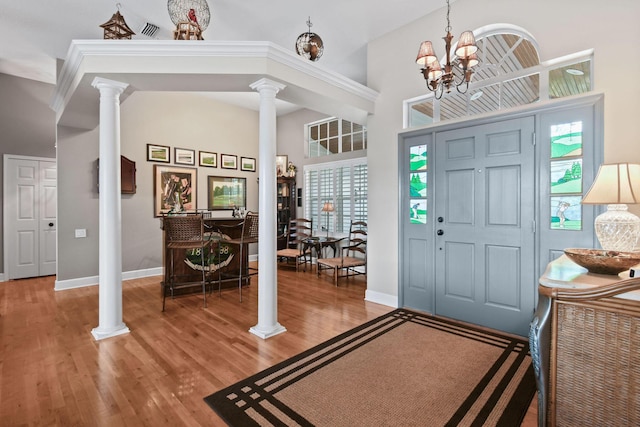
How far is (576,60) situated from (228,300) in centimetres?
469

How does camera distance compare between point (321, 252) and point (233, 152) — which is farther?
point (233, 152)

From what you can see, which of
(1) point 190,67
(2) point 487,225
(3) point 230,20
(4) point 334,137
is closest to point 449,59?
(2) point 487,225

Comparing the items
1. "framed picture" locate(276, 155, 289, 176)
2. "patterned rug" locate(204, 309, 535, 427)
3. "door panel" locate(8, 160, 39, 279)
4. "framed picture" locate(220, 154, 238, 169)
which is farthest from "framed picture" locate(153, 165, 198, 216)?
"patterned rug" locate(204, 309, 535, 427)

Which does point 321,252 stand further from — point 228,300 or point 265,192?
point 265,192

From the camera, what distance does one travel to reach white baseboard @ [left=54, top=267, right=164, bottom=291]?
4867 millimetres

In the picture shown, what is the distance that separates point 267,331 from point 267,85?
246cm

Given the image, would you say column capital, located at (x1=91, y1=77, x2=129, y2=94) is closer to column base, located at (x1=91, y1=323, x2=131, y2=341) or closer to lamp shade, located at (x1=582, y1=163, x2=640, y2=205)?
column base, located at (x1=91, y1=323, x2=131, y2=341)

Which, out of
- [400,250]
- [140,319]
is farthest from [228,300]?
[400,250]

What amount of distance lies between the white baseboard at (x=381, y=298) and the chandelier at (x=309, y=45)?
3.12 metres

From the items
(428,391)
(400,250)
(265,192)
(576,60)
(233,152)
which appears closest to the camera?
(428,391)

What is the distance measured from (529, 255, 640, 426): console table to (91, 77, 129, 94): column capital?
3.87 m

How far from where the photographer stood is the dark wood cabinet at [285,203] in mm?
7113

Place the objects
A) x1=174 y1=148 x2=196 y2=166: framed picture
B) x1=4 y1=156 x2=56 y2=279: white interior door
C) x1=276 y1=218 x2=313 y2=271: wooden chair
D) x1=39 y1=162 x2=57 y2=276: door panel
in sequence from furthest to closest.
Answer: x1=276 y1=218 x2=313 y2=271: wooden chair, x1=174 y1=148 x2=196 y2=166: framed picture, x1=39 y1=162 x2=57 y2=276: door panel, x1=4 y1=156 x2=56 y2=279: white interior door

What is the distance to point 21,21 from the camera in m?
3.77
